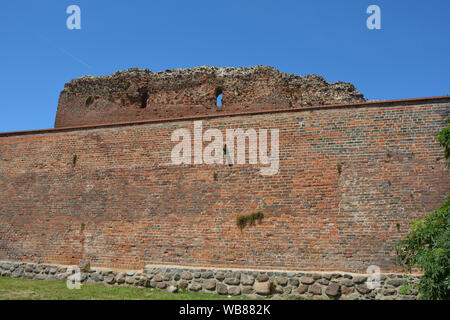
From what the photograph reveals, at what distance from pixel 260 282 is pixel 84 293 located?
14.7 feet

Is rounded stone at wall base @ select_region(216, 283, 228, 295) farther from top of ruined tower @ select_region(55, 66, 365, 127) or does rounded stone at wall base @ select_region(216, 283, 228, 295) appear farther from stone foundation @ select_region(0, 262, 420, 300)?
top of ruined tower @ select_region(55, 66, 365, 127)

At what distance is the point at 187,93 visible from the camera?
52.2ft

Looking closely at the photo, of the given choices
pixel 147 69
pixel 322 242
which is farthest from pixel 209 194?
pixel 147 69

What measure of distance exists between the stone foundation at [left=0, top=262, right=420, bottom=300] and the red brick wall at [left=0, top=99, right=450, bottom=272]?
0.33 meters

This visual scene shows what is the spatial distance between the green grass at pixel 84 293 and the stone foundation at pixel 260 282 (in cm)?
27

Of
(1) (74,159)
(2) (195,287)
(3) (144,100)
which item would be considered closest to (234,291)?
(2) (195,287)

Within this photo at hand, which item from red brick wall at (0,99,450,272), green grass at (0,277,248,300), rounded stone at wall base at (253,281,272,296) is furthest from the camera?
red brick wall at (0,99,450,272)

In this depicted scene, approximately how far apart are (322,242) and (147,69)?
36.8 feet

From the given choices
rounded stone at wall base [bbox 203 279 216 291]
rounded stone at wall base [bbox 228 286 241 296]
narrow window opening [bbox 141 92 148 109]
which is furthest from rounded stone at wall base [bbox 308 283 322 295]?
narrow window opening [bbox 141 92 148 109]

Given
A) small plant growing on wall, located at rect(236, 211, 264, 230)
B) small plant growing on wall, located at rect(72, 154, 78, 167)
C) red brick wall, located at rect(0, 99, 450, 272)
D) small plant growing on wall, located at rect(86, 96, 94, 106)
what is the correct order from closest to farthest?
red brick wall, located at rect(0, 99, 450, 272), small plant growing on wall, located at rect(236, 211, 264, 230), small plant growing on wall, located at rect(72, 154, 78, 167), small plant growing on wall, located at rect(86, 96, 94, 106)

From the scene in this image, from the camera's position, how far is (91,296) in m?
8.89

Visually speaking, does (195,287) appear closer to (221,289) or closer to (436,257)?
(221,289)

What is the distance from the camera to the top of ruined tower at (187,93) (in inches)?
591

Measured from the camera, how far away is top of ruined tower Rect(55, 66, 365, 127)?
15023mm
